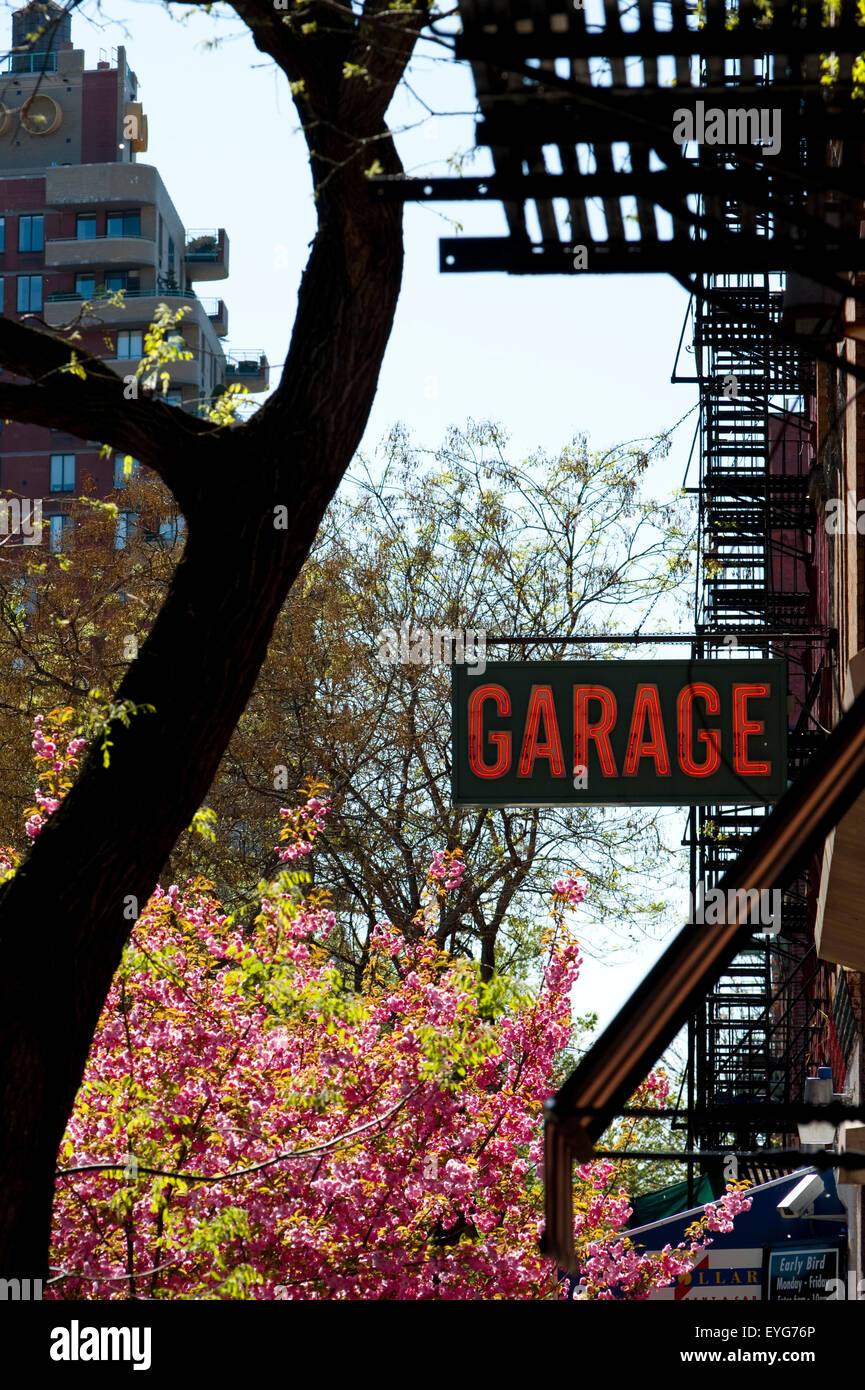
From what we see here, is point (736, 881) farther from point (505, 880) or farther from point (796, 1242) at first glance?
point (505, 880)

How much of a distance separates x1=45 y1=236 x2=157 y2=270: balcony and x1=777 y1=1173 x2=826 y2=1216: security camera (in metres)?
76.2

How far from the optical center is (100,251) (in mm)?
86000

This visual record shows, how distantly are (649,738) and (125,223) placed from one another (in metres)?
80.7

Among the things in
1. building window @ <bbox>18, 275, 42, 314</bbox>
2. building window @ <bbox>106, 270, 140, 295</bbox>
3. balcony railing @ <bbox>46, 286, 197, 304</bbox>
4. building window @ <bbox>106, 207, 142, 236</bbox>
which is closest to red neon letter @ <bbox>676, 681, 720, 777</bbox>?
balcony railing @ <bbox>46, 286, 197, 304</bbox>

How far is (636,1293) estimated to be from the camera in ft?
44.5

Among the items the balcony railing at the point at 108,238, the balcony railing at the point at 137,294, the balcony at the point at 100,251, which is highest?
the balcony railing at the point at 108,238

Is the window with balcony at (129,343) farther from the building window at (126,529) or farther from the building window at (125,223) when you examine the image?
the building window at (126,529)

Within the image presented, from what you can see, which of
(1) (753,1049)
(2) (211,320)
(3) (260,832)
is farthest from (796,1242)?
(2) (211,320)

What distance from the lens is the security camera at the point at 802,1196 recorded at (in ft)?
54.8
